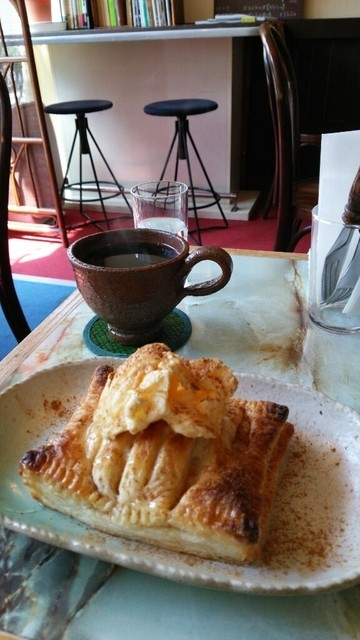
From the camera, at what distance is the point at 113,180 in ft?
9.91

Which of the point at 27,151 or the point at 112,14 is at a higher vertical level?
the point at 112,14

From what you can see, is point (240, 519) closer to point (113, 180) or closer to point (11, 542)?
point (11, 542)

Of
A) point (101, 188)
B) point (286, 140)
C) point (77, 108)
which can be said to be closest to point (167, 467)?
point (286, 140)

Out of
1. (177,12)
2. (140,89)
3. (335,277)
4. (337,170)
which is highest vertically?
(177,12)

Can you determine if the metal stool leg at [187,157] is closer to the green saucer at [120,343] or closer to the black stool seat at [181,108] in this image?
the black stool seat at [181,108]

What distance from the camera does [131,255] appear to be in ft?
2.36

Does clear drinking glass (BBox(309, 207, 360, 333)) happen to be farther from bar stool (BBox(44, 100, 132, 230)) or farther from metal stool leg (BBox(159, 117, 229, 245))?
bar stool (BBox(44, 100, 132, 230))

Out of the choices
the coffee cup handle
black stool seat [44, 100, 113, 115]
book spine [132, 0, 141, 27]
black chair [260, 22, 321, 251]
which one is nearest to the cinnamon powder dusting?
the coffee cup handle

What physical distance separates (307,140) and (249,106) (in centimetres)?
117

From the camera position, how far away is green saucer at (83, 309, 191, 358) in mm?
696

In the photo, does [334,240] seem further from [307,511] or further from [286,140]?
[286,140]

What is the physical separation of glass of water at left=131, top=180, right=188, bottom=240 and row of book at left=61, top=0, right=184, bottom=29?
1924mm

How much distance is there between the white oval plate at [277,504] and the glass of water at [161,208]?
16.3 inches

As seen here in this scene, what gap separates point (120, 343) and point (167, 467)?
1.07 feet
